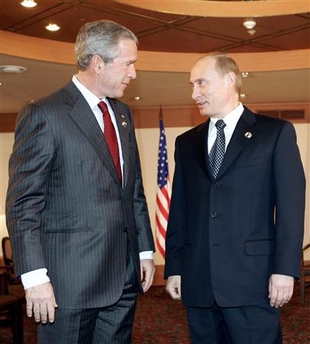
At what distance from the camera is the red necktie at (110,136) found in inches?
110

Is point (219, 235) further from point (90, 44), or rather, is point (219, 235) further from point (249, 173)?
point (90, 44)

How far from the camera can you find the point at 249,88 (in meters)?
10.5

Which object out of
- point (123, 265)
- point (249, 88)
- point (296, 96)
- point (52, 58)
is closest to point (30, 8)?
point (52, 58)

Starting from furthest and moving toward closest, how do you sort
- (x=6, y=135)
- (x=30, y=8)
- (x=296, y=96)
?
(x=6, y=135) < (x=296, y=96) < (x=30, y=8)

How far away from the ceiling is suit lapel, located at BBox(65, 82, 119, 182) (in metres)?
4.38

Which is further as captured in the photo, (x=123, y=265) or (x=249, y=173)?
(x=249, y=173)

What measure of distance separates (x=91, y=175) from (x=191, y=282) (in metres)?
0.78

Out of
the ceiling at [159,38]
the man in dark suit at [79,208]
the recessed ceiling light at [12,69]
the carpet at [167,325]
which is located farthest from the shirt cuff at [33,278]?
the recessed ceiling light at [12,69]

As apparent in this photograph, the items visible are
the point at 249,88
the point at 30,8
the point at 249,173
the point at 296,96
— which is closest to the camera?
the point at 249,173

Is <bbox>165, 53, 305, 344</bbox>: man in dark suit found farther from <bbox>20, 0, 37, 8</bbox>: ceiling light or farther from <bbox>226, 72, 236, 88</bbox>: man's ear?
<bbox>20, 0, 37, 8</bbox>: ceiling light

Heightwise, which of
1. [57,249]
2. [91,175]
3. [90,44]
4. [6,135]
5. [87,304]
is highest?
[6,135]

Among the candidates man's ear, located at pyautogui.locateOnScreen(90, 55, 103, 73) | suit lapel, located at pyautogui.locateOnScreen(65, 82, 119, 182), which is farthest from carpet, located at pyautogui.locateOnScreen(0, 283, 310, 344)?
man's ear, located at pyautogui.locateOnScreen(90, 55, 103, 73)

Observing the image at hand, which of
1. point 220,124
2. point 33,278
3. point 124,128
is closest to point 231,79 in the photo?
point 220,124

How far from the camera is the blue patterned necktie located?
3.10 meters
